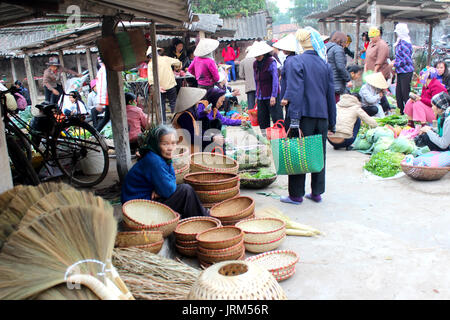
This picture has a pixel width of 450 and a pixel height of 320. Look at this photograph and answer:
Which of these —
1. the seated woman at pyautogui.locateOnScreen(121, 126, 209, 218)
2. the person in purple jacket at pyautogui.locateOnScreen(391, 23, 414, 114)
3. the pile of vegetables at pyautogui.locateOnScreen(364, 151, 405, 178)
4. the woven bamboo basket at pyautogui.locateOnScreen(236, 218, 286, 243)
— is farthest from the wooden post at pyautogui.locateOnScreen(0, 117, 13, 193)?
the person in purple jacket at pyautogui.locateOnScreen(391, 23, 414, 114)

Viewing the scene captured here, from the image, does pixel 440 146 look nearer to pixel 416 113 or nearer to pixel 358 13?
pixel 416 113

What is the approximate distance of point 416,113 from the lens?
721 centimetres

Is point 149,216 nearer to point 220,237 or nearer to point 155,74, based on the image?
point 220,237

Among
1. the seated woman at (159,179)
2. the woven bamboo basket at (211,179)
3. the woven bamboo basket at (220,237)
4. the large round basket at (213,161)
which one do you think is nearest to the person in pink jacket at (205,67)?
the large round basket at (213,161)

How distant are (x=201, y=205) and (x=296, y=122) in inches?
53.6

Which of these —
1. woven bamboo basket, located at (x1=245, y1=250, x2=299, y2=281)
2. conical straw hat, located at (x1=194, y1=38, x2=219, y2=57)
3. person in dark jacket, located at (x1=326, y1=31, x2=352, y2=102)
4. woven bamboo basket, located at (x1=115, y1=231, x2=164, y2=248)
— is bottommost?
woven bamboo basket, located at (x1=245, y1=250, x2=299, y2=281)

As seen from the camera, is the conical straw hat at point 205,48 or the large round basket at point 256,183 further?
the conical straw hat at point 205,48

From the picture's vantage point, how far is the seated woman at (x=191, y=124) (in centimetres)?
528

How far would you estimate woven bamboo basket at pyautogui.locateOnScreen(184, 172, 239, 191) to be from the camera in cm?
405

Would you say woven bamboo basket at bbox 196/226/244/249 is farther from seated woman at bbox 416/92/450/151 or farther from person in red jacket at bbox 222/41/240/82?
person in red jacket at bbox 222/41/240/82

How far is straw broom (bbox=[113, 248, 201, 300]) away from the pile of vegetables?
3566mm

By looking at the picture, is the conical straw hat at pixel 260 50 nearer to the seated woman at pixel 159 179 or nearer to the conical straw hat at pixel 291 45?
the conical straw hat at pixel 291 45
